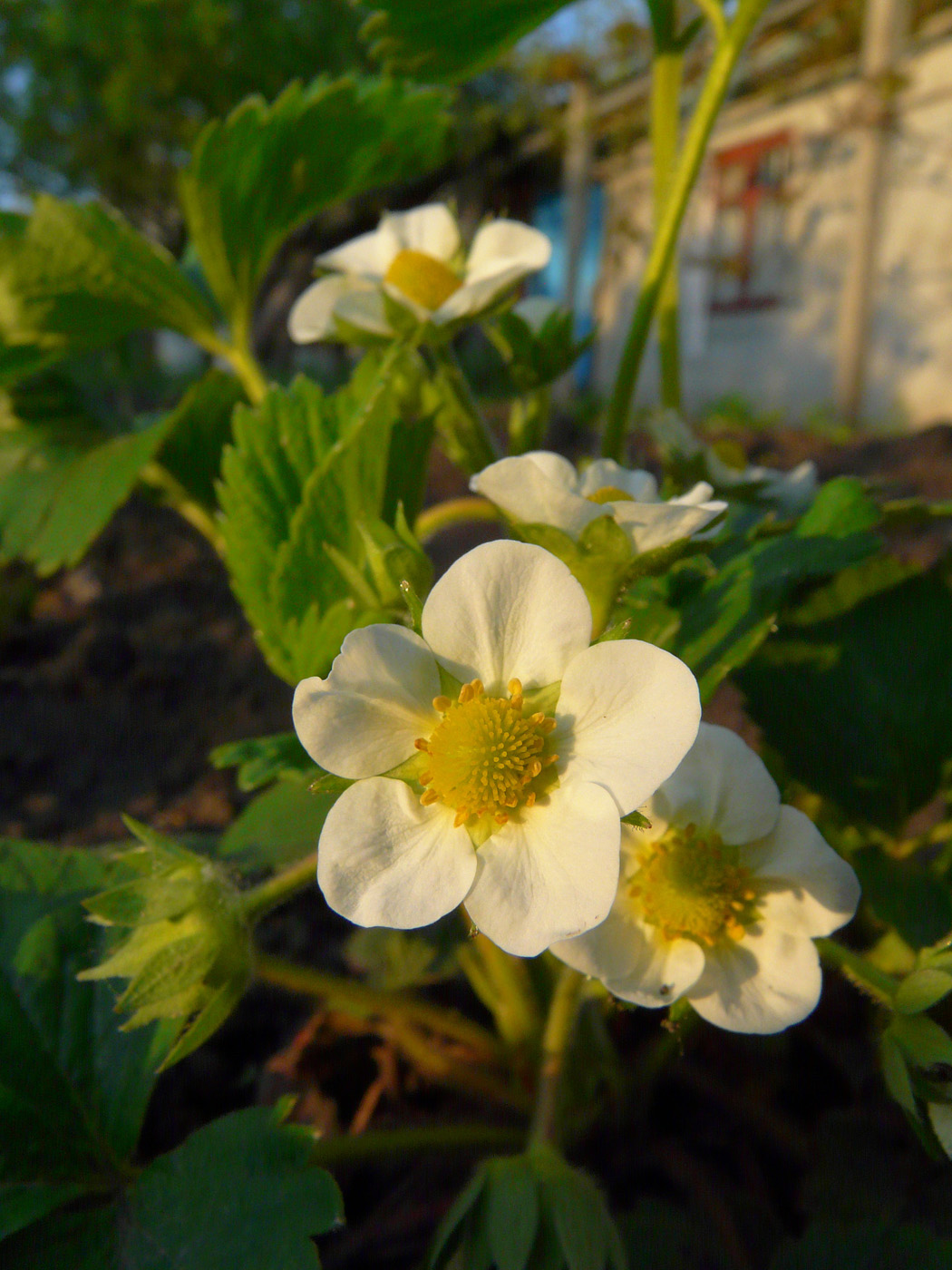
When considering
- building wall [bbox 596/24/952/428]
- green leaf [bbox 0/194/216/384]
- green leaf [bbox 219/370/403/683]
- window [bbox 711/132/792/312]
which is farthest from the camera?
window [bbox 711/132/792/312]

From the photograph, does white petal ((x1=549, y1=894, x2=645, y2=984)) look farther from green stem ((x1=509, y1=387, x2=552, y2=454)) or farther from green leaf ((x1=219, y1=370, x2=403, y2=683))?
green stem ((x1=509, y1=387, x2=552, y2=454))

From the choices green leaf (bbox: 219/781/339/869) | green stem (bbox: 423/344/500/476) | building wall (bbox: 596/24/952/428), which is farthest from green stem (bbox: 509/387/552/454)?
building wall (bbox: 596/24/952/428)

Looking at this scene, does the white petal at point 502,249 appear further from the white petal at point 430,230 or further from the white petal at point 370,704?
the white petal at point 370,704

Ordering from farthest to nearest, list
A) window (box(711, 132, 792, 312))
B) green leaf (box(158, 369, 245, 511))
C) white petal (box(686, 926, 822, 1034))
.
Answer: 1. window (box(711, 132, 792, 312))
2. green leaf (box(158, 369, 245, 511))
3. white petal (box(686, 926, 822, 1034))

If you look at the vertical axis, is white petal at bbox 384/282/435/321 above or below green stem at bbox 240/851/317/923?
above

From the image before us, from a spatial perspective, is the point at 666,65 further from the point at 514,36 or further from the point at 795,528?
the point at 795,528

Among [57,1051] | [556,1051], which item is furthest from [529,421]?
[57,1051]

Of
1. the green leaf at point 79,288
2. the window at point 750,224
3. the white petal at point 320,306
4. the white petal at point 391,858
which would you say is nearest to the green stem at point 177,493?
the green leaf at point 79,288
